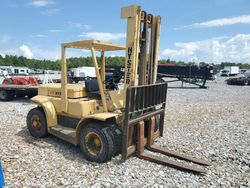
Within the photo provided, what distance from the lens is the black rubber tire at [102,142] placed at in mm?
4934

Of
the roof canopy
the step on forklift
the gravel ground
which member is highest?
the roof canopy

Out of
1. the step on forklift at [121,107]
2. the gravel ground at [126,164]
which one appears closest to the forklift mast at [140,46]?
the step on forklift at [121,107]

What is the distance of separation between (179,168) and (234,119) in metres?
5.67

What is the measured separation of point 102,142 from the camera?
16.3 feet

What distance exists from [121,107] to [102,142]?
1.05 m

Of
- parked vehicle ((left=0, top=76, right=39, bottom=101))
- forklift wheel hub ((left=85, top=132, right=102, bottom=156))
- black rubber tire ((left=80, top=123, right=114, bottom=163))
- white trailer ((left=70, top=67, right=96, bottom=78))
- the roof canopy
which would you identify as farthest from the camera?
white trailer ((left=70, top=67, right=96, bottom=78))

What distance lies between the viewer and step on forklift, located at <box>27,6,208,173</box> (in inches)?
194

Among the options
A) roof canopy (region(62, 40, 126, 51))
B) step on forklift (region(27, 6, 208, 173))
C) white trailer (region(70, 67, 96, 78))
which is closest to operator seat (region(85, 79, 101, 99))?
step on forklift (region(27, 6, 208, 173))

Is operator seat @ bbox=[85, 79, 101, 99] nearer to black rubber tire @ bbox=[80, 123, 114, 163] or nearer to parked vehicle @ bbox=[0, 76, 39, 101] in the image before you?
black rubber tire @ bbox=[80, 123, 114, 163]

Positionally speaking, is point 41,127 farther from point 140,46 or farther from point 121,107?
point 140,46

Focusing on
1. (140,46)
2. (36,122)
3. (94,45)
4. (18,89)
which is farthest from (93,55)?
(18,89)

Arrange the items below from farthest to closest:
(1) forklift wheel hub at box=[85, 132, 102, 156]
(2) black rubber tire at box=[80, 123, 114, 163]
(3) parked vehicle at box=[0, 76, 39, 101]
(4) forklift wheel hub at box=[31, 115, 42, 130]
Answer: (3) parked vehicle at box=[0, 76, 39, 101] < (4) forklift wheel hub at box=[31, 115, 42, 130] < (1) forklift wheel hub at box=[85, 132, 102, 156] < (2) black rubber tire at box=[80, 123, 114, 163]

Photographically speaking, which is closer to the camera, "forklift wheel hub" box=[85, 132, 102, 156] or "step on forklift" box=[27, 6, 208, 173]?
"step on forklift" box=[27, 6, 208, 173]

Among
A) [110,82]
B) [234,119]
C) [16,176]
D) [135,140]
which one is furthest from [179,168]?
[234,119]
